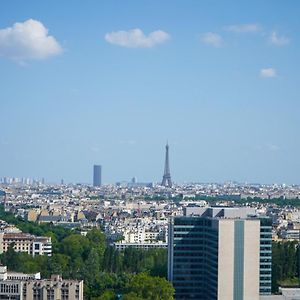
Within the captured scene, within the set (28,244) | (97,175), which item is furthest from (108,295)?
(97,175)

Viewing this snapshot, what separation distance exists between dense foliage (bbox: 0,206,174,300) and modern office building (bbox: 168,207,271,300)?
4.37ft

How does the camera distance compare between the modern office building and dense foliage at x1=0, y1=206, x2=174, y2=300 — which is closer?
dense foliage at x1=0, y1=206, x2=174, y2=300

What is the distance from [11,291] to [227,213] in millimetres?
8377

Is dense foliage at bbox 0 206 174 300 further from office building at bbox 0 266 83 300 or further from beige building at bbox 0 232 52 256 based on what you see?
office building at bbox 0 266 83 300

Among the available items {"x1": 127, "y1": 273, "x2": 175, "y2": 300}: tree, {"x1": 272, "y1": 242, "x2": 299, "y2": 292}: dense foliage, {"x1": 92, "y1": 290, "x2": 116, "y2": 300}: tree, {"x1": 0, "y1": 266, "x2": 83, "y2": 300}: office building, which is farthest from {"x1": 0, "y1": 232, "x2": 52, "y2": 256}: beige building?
{"x1": 0, "y1": 266, "x2": 83, "y2": 300}: office building

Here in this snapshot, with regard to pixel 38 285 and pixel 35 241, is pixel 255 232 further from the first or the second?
pixel 35 241

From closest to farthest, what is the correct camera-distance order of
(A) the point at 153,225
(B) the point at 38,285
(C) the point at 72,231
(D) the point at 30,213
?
(B) the point at 38,285 < (C) the point at 72,231 < (A) the point at 153,225 < (D) the point at 30,213

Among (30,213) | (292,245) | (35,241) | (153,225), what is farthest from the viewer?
(30,213)

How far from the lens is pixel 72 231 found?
56.8 meters

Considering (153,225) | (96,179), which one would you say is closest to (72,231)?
(153,225)

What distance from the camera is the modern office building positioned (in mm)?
29594

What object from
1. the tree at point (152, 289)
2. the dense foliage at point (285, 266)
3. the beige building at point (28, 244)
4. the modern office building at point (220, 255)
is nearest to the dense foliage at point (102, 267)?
the tree at point (152, 289)

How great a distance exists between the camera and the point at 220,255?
2964 cm

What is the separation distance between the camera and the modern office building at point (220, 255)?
29594mm
